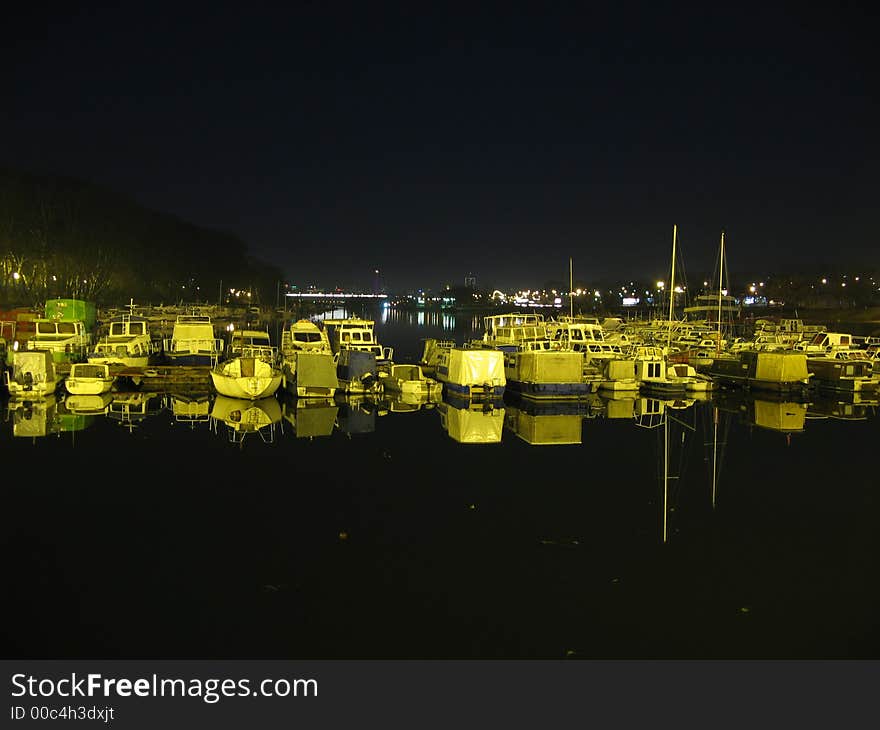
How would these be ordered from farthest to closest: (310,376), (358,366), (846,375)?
(846,375) < (358,366) < (310,376)

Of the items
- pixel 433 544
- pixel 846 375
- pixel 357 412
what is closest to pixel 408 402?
pixel 357 412

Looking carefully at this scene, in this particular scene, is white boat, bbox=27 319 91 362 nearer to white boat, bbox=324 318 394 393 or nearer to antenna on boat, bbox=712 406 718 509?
white boat, bbox=324 318 394 393

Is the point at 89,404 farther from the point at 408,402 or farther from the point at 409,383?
the point at 409,383

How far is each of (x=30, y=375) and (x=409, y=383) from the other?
54.5ft

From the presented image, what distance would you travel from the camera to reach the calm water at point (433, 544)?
10.4 meters

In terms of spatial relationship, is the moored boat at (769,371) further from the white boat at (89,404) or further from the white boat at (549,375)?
the white boat at (89,404)

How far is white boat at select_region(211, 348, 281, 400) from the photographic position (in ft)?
109

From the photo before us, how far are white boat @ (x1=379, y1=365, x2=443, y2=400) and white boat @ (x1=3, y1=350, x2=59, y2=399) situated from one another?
15167 mm

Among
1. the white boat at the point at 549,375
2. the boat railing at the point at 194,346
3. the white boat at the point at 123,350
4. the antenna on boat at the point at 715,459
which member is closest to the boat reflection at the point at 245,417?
the boat railing at the point at 194,346

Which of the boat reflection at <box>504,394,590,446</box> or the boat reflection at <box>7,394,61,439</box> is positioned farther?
the boat reflection at <box>504,394,590,446</box>

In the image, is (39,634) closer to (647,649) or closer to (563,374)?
(647,649)

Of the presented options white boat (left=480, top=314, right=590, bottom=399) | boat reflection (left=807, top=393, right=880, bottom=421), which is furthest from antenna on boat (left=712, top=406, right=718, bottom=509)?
white boat (left=480, top=314, right=590, bottom=399)

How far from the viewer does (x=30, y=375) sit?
3256cm

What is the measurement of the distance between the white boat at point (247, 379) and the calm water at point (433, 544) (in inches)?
263
